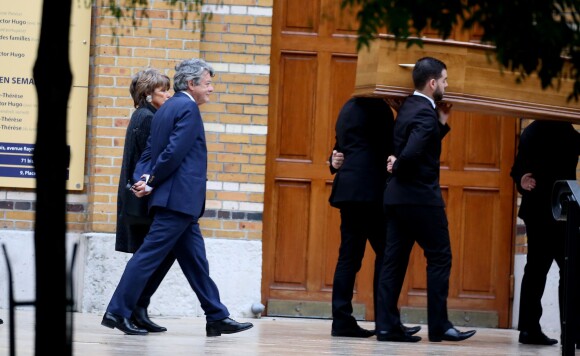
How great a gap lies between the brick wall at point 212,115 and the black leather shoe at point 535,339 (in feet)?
8.11

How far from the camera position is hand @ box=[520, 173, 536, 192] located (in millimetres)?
9406

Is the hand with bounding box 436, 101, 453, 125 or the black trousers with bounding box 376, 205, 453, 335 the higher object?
the hand with bounding box 436, 101, 453, 125

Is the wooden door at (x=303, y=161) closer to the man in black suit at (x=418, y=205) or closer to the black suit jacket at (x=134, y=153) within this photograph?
the black suit jacket at (x=134, y=153)

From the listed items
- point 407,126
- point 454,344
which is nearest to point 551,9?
point 407,126

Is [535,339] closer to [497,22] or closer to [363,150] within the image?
[363,150]

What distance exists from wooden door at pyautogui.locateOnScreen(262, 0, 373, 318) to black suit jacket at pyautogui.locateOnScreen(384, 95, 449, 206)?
213 cm

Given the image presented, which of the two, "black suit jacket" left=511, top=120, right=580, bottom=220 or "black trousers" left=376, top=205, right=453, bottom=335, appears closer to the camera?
"black trousers" left=376, top=205, right=453, bottom=335

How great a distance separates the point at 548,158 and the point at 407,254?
128cm

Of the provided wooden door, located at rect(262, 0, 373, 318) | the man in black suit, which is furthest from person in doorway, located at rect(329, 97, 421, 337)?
wooden door, located at rect(262, 0, 373, 318)

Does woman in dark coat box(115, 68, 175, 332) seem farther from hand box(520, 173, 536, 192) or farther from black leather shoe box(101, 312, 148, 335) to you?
hand box(520, 173, 536, 192)

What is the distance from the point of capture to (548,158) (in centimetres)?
935

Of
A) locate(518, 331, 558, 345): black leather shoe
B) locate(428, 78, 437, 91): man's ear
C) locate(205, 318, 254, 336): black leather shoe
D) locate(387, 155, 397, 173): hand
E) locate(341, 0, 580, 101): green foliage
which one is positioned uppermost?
locate(428, 78, 437, 91): man's ear

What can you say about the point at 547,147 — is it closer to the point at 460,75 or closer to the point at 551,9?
the point at 460,75

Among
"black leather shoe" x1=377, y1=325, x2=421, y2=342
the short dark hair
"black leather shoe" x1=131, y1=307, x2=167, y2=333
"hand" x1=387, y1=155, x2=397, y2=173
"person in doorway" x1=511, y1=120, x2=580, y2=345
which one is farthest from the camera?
"person in doorway" x1=511, y1=120, x2=580, y2=345
